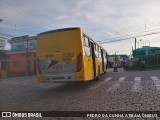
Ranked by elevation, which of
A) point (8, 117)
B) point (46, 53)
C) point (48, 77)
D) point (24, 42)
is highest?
point (24, 42)

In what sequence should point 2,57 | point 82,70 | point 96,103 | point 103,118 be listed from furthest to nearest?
point 2,57
point 82,70
point 96,103
point 103,118

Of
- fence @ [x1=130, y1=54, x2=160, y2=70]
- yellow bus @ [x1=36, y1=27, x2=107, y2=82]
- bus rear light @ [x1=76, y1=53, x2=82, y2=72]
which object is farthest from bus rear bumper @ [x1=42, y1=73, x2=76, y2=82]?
fence @ [x1=130, y1=54, x2=160, y2=70]

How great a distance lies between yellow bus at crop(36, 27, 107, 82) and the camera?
11766 mm

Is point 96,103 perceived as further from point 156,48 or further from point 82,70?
point 156,48

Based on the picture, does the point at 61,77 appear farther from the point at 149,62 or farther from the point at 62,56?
the point at 149,62

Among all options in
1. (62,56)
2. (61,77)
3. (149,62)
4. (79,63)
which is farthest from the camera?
(149,62)

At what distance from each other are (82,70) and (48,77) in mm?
1951

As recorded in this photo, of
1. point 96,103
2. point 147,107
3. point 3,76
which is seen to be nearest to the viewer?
point 147,107

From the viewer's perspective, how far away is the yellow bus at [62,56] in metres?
11.8

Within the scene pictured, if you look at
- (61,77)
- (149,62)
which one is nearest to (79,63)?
(61,77)

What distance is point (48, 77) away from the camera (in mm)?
12219

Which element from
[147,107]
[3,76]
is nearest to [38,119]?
[147,107]

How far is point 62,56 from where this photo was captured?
12016 mm

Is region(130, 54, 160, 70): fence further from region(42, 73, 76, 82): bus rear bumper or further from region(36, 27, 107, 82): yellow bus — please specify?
region(42, 73, 76, 82): bus rear bumper
